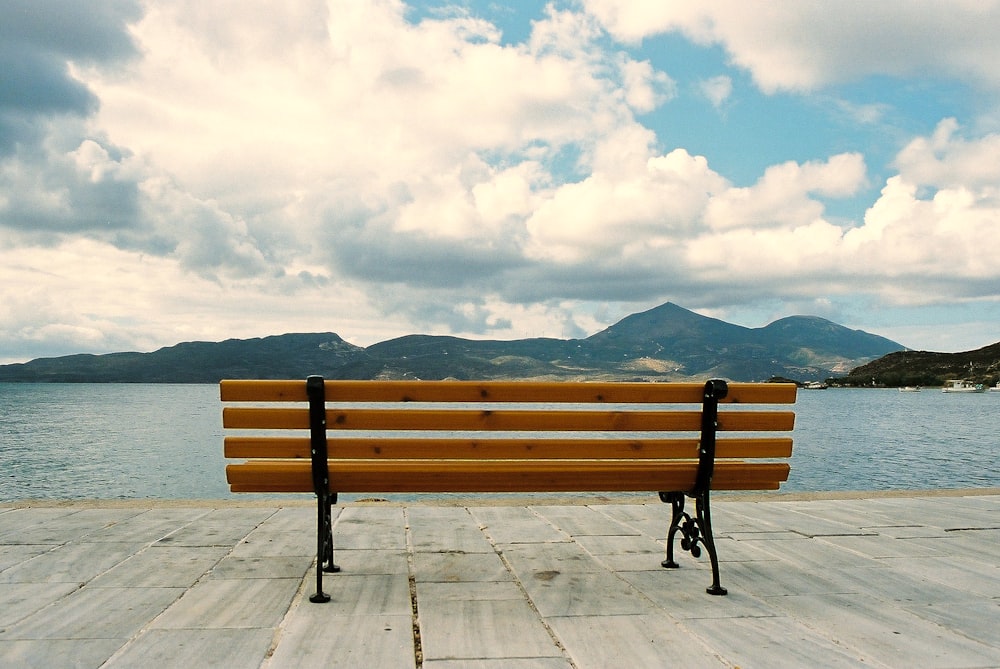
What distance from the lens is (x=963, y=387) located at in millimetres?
161875

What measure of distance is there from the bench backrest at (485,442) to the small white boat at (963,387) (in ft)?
596

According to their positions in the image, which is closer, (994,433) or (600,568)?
(600,568)

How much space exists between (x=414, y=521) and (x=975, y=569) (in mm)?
4276

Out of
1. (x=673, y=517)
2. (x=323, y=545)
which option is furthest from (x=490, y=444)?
(x=673, y=517)

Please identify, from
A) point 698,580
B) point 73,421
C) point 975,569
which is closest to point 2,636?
point 698,580

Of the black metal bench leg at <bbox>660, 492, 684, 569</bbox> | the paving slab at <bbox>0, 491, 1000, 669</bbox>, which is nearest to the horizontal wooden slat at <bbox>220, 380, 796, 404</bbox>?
the black metal bench leg at <bbox>660, 492, 684, 569</bbox>

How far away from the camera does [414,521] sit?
6.92 meters

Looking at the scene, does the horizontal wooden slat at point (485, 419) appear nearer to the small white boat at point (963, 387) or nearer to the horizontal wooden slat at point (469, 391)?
the horizontal wooden slat at point (469, 391)

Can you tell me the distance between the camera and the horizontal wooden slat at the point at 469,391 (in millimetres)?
4551

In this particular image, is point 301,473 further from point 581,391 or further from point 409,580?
point 581,391

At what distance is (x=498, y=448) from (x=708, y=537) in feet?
4.56

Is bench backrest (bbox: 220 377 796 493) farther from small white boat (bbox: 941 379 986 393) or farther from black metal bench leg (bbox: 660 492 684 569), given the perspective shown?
small white boat (bbox: 941 379 986 393)

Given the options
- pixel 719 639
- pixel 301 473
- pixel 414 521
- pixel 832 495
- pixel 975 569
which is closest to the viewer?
pixel 719 639

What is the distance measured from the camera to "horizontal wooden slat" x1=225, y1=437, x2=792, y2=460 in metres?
4.67
